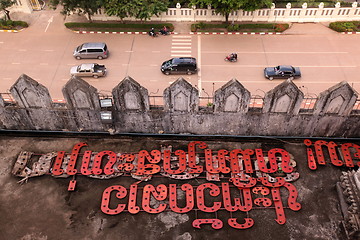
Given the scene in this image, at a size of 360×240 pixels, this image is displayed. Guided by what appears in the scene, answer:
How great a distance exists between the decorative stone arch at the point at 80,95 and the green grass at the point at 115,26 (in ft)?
106

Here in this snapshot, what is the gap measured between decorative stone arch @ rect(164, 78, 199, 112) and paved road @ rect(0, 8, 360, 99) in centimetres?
1821

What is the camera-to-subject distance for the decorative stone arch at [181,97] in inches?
824

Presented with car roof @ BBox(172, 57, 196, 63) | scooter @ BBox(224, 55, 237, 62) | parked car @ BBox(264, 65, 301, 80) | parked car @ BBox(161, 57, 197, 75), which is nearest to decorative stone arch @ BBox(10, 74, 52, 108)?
parked car @ BBox(161, 57, 197, 75)

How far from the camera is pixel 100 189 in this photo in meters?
20.4

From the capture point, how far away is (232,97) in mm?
21359

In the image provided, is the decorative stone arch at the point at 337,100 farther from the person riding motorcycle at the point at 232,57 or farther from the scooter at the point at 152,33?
the scooter at the point at 152,33

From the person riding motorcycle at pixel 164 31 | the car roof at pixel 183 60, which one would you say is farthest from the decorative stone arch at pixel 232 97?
the person riding motorcycle at pixel 164 31

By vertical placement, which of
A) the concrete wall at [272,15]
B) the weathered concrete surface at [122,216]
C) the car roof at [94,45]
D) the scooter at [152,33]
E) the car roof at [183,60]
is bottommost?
the scooter at [152,33]

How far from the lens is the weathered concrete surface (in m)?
18.3

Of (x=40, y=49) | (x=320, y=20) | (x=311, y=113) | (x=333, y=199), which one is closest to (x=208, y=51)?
(x=320, y=20)

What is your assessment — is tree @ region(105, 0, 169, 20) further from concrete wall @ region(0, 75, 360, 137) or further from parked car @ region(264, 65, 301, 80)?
concrete wall @ region(0, 75, 360, 137)

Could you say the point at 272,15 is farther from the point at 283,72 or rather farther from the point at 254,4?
the point at 283,72

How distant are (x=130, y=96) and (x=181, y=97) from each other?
3330 mm

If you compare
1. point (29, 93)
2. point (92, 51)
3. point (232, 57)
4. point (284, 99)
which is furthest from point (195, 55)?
point (29, 93)
